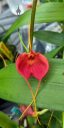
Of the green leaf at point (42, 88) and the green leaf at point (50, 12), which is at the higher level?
the green leaf at point (50, 12)

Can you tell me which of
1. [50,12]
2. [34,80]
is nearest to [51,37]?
[50,12]

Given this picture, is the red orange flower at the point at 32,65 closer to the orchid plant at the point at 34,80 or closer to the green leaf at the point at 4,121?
the orchid plant at the point at 34,80

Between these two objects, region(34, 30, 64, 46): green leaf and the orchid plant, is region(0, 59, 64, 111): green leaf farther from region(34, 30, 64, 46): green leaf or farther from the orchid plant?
region(34, 30, 64, 46): green leaf

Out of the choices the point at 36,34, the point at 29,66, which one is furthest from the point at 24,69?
the point at 36,34

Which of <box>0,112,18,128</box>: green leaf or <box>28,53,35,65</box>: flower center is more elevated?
<box>28,53,35,65</box>: flower center

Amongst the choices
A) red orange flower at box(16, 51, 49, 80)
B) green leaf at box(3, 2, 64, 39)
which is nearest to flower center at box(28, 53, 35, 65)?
red orange flower at box(16, 51, 49, 80)

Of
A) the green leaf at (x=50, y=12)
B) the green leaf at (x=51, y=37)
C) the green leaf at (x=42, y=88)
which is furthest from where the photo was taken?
the green leaf at (x=51, y=37)

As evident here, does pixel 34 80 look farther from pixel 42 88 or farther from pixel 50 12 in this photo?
pixel 50 12

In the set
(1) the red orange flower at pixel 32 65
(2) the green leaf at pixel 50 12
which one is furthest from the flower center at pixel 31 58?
(2) the green leaf at pixel 50 12
